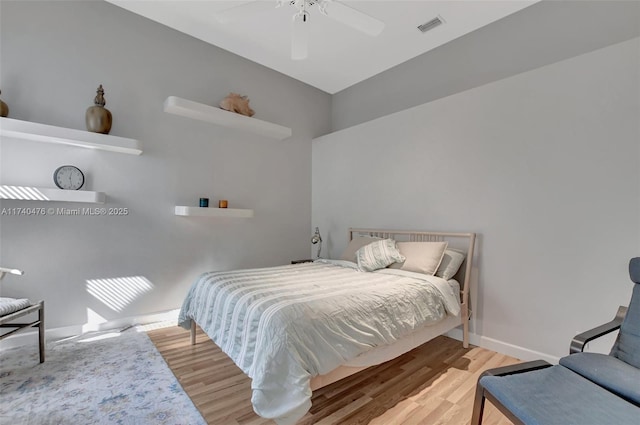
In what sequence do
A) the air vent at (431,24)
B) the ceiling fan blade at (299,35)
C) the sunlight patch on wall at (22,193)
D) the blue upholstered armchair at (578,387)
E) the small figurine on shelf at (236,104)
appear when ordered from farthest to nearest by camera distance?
the small figurine on shelf at (236,104), the air vent at (431,24), the sunlight patch on wall at (22,193), the ceiling fan blade at (299,35), the blue upholstered armchair at (578,387)

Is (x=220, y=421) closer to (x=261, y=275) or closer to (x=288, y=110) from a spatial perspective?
(x=261, y=275)

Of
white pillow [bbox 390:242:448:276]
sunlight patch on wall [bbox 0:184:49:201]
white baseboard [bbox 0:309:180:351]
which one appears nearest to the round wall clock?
sunlight patch on wall [bbox 0:184:49:201]

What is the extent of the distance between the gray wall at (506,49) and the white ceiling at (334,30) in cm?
13

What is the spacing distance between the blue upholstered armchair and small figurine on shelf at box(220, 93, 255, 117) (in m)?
3.62

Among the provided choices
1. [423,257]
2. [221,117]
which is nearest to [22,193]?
[221,117]

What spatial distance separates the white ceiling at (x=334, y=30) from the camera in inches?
117

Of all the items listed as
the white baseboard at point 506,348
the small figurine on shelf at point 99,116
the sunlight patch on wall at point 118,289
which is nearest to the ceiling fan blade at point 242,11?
the small figurine on shelf at point 99,116

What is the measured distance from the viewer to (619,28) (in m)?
2.46

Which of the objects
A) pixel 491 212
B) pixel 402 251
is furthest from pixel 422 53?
pixel 402 251

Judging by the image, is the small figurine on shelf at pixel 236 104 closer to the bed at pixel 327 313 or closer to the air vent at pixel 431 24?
the bed at pixel 327 313

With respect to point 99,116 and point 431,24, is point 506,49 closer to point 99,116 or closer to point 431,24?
point 431,24

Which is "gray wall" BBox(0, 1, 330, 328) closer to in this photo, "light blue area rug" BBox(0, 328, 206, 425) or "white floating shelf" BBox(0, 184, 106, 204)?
"white floating shelf" BBox(0, 184, 106, 204)

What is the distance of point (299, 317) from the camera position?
161 cm

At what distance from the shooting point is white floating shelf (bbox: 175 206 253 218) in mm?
3326
